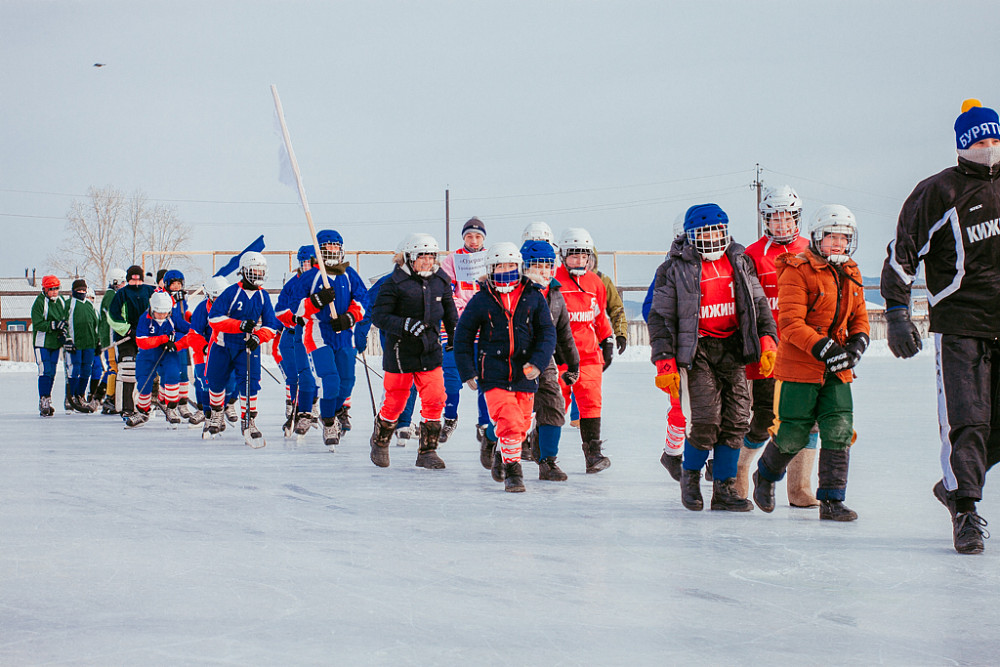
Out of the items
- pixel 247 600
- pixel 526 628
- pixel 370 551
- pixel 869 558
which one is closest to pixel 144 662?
pixel 247 600

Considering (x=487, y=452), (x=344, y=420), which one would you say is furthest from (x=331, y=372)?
(x=487, y=452)

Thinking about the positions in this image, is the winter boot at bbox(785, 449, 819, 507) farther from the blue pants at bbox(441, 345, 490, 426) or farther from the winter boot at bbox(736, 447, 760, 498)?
the blue pants at bbox(441, 345, 490, 426)

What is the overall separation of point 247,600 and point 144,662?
70cm

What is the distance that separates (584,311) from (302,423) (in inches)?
121

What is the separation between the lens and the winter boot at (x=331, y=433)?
845 centimetres

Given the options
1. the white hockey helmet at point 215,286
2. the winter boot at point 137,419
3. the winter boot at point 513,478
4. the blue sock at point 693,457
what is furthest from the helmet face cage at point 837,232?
the winter boot at point 137,419

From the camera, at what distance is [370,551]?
440 centimetres

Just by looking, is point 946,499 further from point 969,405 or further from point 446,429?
point 446,429

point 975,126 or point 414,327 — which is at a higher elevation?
point 975,126

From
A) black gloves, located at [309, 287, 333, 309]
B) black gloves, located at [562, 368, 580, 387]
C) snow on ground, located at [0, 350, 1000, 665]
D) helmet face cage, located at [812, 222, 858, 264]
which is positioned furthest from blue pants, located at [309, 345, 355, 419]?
helmet face cage, located at [812, 222, 858, 264]

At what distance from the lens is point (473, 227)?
888cm

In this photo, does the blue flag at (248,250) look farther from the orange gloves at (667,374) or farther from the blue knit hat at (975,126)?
the blue knit hat at (975,126)

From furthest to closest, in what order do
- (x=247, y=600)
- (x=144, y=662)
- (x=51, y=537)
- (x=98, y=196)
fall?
1. (x=98, y=196)
2. (x=51, y=537)
3. (x=247, y=600)
4. (x=144, y=662)

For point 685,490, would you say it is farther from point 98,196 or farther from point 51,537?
point 98,196
